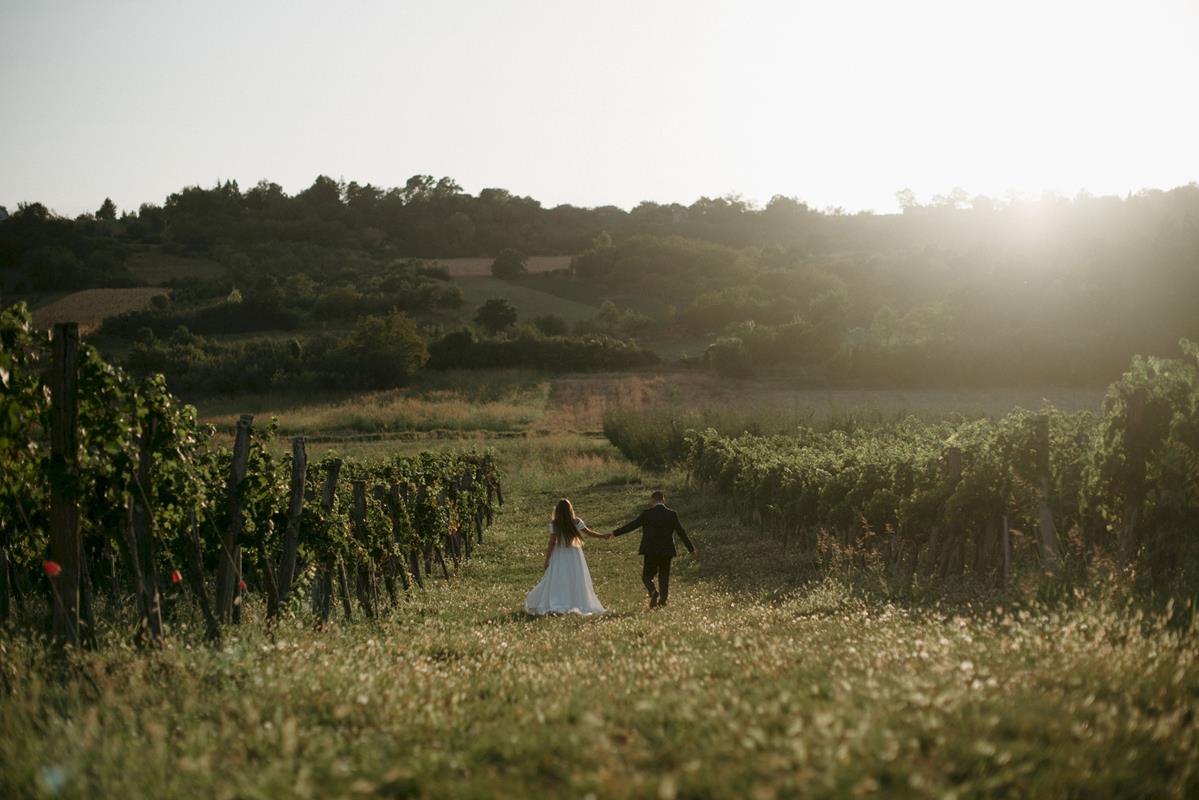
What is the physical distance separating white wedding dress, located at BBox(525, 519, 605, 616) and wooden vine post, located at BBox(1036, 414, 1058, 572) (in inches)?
241

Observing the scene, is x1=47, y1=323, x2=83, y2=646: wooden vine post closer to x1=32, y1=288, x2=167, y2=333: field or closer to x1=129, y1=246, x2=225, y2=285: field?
x1=32, y1=288, x2=167, y2=333: field

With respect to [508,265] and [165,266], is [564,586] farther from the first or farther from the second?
[508,265]

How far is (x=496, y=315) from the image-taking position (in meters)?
93.8

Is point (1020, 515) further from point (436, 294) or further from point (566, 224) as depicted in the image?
point (566, 224)

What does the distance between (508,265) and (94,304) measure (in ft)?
147

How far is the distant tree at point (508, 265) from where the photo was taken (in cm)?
11631

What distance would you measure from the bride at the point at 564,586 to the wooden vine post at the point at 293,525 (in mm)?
4499

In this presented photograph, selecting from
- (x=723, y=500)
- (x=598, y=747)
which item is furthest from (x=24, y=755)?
(x=723, y=500)

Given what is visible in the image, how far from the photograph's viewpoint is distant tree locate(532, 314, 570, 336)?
93438mm

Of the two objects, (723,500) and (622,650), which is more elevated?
(622,650)

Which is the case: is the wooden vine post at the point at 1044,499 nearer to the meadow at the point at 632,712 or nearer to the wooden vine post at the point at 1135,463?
the wooden vine post at the point at 1135,463

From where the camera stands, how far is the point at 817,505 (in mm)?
21828

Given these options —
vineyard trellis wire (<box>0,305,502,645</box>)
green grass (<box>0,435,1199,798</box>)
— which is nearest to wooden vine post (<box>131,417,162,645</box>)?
vineyard trellis wire (<box>0,305,502,645</box>)

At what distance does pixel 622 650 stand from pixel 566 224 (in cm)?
13869
